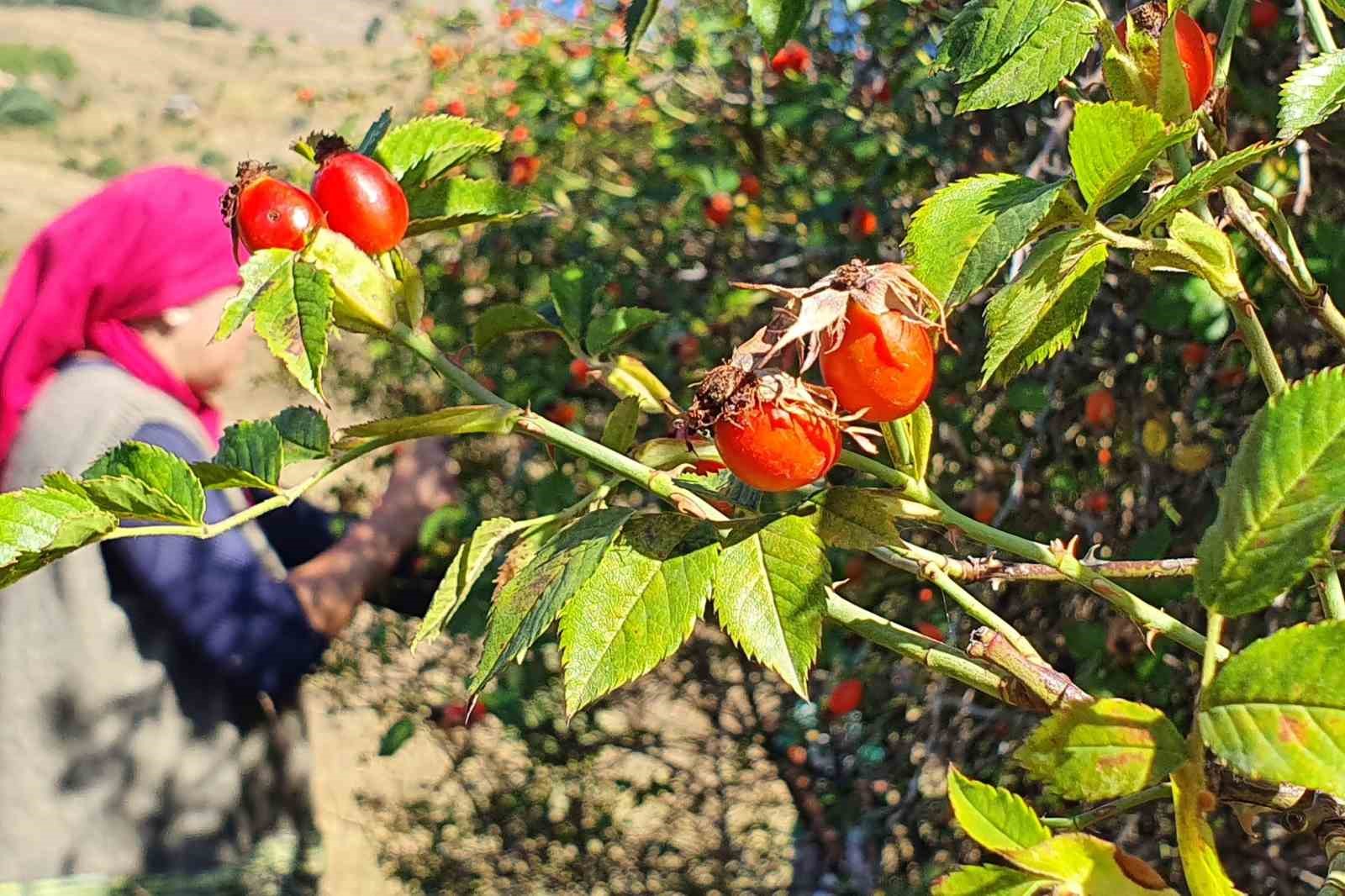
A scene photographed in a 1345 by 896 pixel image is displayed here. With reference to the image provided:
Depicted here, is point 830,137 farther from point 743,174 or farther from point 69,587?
point 69,587

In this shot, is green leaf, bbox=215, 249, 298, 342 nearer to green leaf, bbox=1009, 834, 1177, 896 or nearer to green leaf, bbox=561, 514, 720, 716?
green leaf, bbox=561, 514, 720, 716

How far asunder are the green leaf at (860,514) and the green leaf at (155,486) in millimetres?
295

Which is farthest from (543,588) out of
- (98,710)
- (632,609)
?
(98,710)

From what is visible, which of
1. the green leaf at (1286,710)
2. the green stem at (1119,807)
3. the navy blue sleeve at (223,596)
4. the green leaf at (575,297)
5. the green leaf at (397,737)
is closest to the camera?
the green leaf at (1286,710)

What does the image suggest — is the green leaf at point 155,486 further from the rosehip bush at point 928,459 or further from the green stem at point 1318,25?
the green stem at point 1318,25

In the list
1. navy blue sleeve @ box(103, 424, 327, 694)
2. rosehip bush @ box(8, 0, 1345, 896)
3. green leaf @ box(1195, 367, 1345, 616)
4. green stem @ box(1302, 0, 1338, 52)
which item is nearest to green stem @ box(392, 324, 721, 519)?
rosehip bush @ box(8, 0, 1345, 896)

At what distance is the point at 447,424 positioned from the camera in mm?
549

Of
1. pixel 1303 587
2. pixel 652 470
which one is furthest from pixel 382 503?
pixel 652 470

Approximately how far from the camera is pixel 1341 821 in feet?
→ 1.42

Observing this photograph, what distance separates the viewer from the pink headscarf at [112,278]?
5.77 feet

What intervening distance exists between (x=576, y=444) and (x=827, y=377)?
0.13m

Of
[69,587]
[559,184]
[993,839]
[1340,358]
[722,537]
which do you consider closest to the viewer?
[993,839]

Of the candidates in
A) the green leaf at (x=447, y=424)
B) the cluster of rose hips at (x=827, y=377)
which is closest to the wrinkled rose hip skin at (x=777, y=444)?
the cluster of rose hips at (x=827, y=377)

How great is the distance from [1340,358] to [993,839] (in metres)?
1.27
